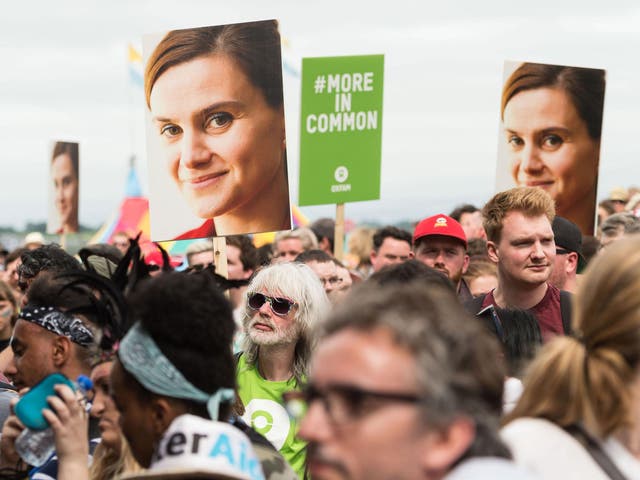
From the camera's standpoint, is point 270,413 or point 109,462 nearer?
point 109,462

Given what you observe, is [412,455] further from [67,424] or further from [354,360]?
[67,424]

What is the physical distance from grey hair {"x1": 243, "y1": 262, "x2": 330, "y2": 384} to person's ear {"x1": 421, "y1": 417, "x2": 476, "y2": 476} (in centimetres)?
348

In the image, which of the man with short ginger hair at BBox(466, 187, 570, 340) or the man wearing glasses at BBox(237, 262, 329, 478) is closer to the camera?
the man wearing glasses at BBox(237, 262, 329, 478)

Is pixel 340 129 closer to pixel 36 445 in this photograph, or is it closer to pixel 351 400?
pixel 36 445

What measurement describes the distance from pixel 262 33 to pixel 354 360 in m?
5.47

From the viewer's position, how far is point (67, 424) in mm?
3496

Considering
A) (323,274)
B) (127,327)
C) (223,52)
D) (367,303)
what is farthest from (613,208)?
(367,303)

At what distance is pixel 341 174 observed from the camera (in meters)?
9.20

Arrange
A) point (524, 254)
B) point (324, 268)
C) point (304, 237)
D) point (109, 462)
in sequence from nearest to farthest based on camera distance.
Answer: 1. point (109, 462)
2. point (524, 254)
3. point (324, 268)
4. point (304, 237)

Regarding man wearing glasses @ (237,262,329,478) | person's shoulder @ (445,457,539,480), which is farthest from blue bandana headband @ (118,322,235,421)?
man wearing glasses @ (237,262,329,478)

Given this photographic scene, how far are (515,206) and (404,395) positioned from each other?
411 cm

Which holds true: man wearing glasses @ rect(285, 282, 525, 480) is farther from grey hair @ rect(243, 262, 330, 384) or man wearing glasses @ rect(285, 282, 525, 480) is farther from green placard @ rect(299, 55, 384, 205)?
green placard @ rect(299, 55, 384, 205)

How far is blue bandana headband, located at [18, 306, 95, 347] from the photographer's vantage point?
4.02 meters

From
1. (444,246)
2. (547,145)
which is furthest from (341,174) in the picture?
(444,246)
